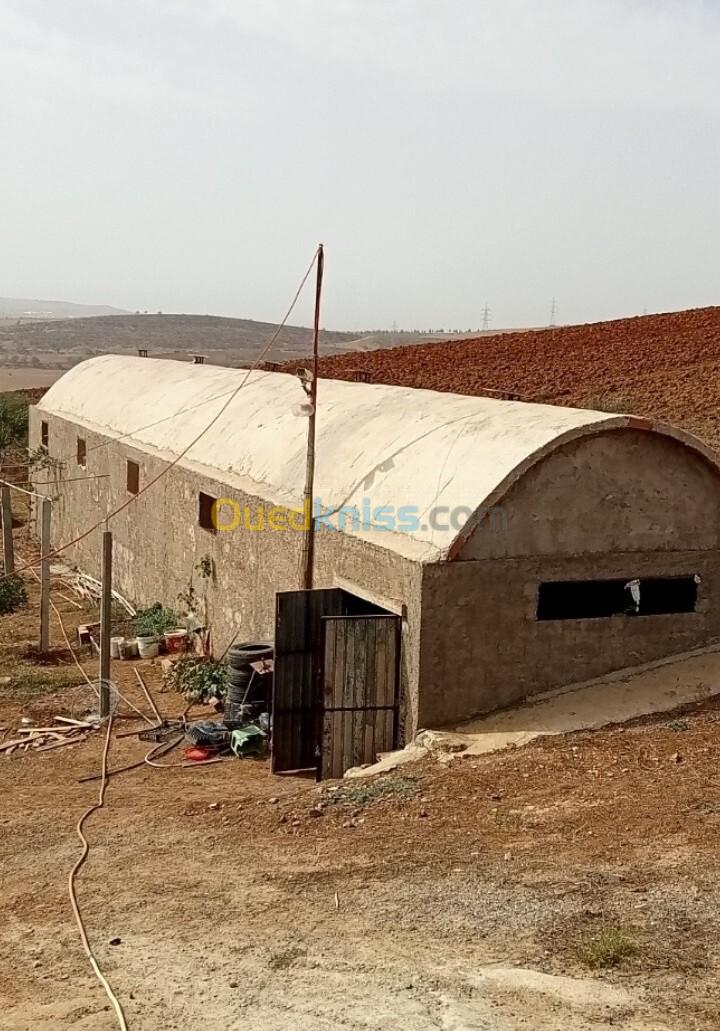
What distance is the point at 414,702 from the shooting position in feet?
32.4

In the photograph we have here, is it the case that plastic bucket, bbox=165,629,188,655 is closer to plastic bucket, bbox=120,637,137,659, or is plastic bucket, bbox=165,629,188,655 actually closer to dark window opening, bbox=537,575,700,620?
plastic bucket, bbox=120,637,137,659

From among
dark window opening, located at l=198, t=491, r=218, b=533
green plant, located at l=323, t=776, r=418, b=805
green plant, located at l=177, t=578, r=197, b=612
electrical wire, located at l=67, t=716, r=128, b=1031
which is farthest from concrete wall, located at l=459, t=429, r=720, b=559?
green plant, located at l=177, t=578, r=197, b=612

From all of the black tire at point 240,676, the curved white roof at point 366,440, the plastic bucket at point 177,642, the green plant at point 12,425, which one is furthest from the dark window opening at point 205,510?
the green plant at point 12,425

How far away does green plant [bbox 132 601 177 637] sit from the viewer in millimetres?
15547

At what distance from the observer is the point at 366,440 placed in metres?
12.5

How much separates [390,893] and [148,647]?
344 inches

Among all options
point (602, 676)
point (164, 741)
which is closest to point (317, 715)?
point (164, 741)

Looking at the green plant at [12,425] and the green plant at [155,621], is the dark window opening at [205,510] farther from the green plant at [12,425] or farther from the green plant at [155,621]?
the green plant at [12,425]

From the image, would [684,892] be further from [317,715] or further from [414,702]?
[317,715]

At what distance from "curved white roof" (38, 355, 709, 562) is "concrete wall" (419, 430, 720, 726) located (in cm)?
32

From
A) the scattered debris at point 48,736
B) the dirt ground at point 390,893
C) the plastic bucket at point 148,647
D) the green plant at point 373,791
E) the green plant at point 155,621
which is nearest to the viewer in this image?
the dirt ground at point 390,893

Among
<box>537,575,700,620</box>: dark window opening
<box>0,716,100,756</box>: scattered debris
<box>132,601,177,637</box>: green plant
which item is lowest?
<box>0,716,100,756</box>: scattered debris

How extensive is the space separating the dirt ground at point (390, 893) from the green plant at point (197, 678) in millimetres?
2509

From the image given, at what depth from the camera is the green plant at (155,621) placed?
15.5m
